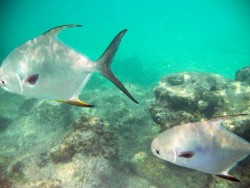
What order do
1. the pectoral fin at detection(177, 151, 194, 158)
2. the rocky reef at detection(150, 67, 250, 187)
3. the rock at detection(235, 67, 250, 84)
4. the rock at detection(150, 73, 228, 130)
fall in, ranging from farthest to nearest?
the rock at detection(235, 67, 250, 84) → the rock at detection(150, 73, 228, 130) → the rocky reef at detection(150, 67, 250, 187) → the pectoral fin at detection(177, 151, 194, 158)

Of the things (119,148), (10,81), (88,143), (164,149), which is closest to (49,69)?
(10,81)

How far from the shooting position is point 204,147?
2.55m

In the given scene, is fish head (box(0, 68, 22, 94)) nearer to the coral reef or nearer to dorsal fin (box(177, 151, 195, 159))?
dorsal fin (box(177, 151, 195, 159))

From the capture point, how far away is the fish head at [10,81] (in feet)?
8.04

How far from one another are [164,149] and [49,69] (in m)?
1.48

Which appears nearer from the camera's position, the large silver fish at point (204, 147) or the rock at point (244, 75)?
the large silver fish at point (204, 147)

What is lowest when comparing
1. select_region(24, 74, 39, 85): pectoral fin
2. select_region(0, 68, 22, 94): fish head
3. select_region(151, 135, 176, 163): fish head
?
select_region(151, 135, 176, 163): fish head

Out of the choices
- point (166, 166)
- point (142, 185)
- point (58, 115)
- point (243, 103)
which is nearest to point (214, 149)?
point (142, 185)

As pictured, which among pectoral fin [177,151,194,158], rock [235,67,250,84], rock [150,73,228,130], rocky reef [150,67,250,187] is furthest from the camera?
rock [235,67,250,84]

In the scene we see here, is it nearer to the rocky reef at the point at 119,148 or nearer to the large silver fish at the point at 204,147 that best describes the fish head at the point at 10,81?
the large silver fish at the point at 204,147

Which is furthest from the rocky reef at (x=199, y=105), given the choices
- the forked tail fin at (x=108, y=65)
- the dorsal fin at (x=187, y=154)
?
the forked tail fin at (x=108, y=65)

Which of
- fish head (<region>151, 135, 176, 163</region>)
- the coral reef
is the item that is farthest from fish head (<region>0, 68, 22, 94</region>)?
the coral reef

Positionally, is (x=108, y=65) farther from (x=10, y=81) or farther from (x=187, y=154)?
(x=187, y=154)

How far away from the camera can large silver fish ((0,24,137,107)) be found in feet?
8.02
